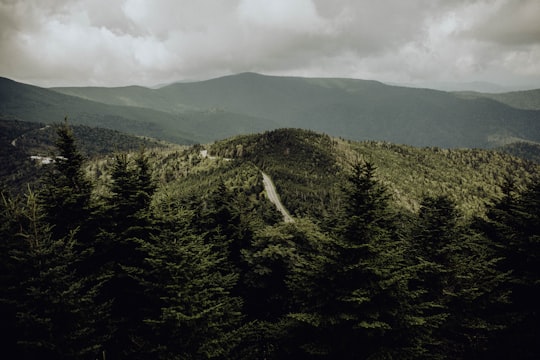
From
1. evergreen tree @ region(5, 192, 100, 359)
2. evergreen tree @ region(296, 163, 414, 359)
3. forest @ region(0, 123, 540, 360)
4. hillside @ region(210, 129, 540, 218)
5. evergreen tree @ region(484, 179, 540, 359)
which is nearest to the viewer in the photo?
evergreen tree @ region(5, 192, 100, 359)

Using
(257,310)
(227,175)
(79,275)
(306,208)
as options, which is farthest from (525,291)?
(227,175)

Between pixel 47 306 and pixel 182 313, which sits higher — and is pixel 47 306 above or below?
above

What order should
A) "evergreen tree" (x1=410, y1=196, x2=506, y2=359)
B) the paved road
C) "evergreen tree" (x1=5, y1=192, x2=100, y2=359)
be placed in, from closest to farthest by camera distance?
"evergreen tree" (x1=5, y1=192, x2=100, y2=359)
"evergreen tree" (x1=410, y1=196, x2=506, y2=359)
the paved road

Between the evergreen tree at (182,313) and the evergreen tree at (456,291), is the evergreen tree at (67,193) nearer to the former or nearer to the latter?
the evergreen tree at (182,313)

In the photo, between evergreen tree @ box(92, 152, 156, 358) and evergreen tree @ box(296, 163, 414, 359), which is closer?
evergreen tree @ box(296, 163, 414, 359)

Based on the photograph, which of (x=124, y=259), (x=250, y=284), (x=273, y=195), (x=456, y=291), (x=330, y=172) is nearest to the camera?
(x=456, y=291)

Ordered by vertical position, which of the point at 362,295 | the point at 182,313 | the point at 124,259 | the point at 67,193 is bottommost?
the point at 182,313

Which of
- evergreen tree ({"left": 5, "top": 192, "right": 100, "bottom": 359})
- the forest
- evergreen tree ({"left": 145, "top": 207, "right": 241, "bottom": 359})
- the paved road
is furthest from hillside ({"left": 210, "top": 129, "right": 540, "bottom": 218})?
evergreen tree ({"left": 5, "top": 192, "right": 100, "bottom": 359})

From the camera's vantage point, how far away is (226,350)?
1681 cm

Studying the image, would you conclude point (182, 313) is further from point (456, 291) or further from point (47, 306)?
point (456, 291)

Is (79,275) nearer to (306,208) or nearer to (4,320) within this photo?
(4,320)

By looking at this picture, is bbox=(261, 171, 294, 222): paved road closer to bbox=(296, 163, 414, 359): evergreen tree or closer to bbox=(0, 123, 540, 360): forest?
bbox=(0, 123, 540, 360): forest

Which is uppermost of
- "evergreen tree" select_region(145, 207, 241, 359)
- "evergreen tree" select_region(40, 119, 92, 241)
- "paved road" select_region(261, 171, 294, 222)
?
"evergreen tree" select_region(40, 119, 92, 241)

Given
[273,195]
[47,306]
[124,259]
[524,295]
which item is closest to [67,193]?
[124,259]
